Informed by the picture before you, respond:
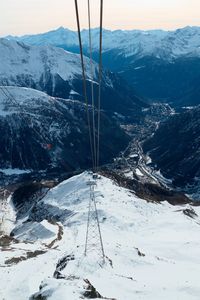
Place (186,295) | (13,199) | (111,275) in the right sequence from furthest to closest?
1. (13,199)
2. (111,275)
3. (186,295)

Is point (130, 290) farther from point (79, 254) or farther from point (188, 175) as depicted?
point (188, 175)

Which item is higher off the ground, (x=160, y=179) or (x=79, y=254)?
(x=79, y=254)

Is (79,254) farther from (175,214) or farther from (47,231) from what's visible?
(175,214)

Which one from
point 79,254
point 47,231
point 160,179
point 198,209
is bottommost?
point 160,179

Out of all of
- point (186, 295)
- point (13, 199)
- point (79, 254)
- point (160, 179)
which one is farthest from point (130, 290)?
point (160, 179)

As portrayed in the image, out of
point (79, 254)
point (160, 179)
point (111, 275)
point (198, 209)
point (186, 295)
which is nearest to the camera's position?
point (186, 295)

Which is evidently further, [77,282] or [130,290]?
[130,290]
